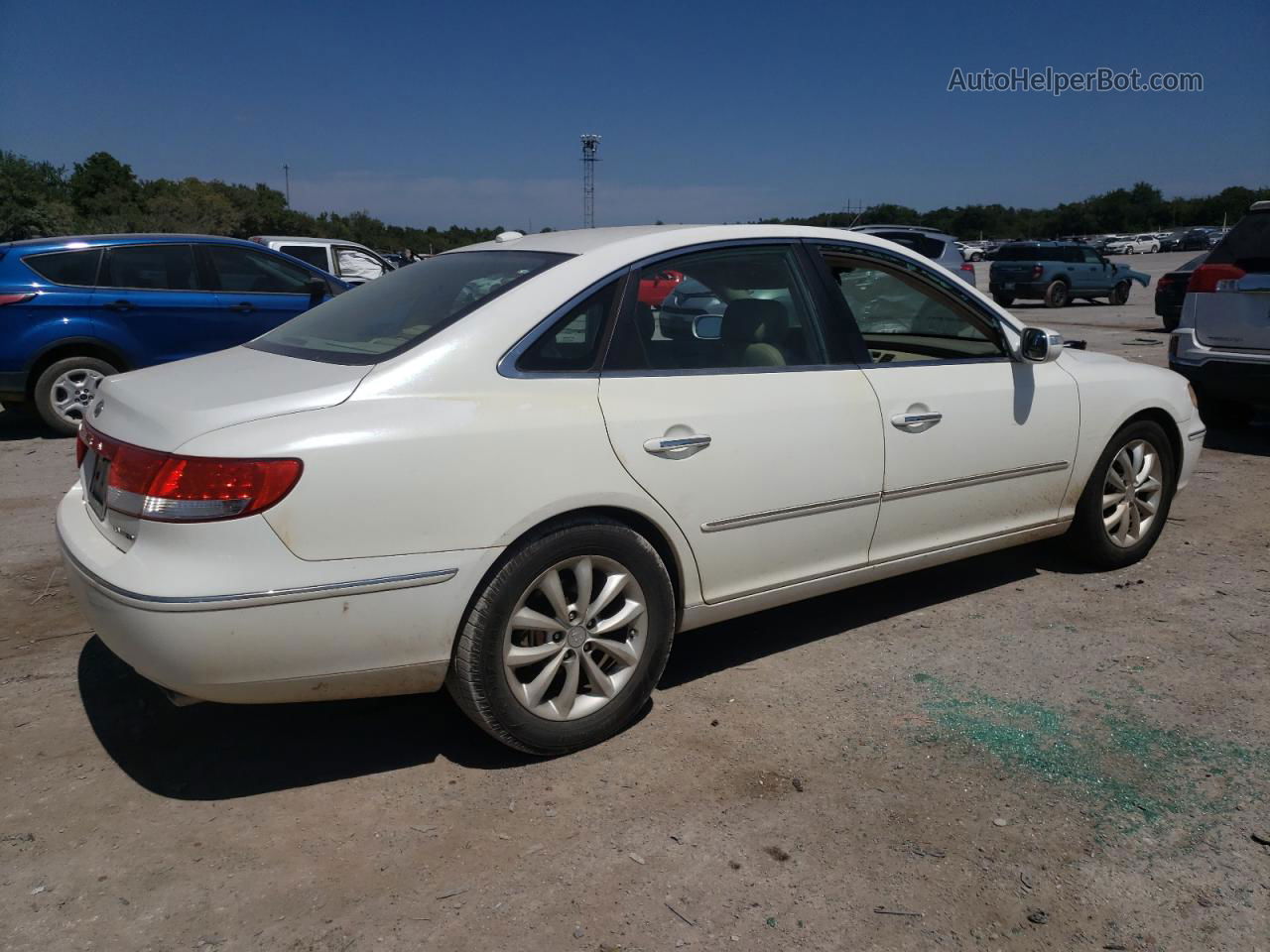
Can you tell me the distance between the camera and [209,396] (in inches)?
116

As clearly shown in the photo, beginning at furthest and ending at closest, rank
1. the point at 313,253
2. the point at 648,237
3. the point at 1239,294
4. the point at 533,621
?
the point at 313,253
the point at 1239,294
the point at 648,237
the point at 533,621

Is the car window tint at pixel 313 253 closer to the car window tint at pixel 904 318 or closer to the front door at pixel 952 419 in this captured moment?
the car window tint at pixel 904 318

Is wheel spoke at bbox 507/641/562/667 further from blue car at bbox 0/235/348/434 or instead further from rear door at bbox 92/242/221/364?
rear door at bbox 92/242/221/364

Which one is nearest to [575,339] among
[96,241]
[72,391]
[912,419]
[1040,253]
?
[912,419]

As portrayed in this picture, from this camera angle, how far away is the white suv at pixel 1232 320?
720 centimetres

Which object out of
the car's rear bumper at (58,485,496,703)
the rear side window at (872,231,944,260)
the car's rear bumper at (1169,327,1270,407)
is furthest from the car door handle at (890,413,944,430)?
the rear side window at (872,231,944,260)

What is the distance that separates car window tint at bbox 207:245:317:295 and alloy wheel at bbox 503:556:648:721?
667cm

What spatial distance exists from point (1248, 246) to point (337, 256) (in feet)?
38.6

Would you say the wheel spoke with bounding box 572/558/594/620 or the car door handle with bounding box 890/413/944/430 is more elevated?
the car door handle with bounding box 890/413/944/430

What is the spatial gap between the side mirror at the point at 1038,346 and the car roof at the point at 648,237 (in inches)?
29.0

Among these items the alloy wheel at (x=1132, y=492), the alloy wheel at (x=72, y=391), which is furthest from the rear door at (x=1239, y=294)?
the alloy wheel at (x=72, y=391)

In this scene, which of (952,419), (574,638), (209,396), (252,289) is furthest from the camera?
(252,289)

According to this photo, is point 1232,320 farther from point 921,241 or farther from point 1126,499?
point 921,241

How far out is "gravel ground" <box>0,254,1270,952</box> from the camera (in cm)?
250
